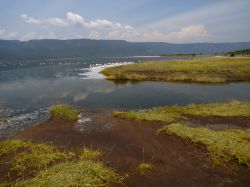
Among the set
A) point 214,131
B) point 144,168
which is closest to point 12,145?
point 144,168

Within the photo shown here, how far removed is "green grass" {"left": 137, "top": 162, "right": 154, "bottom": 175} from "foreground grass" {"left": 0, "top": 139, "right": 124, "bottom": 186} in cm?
119

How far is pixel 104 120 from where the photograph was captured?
20.8 meters

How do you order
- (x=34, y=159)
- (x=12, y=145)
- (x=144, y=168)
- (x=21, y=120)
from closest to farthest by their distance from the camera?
(x=144, y=168) < (x=34, y=159) < (x=12, y=145) < (x=21, y=120)

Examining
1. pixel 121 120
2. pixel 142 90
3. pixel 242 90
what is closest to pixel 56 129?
pixel 121 120

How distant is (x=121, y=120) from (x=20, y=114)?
38.2 ft

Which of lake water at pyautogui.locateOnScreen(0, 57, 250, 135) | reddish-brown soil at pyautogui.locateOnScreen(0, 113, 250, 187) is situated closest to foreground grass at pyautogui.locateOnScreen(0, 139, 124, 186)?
reddish-brown soil at pyautogui.locateOnScreen(0, 113, 250, 187)

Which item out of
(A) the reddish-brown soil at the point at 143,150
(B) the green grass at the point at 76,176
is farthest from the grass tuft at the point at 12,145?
(B) the green grass at the point at 76,176

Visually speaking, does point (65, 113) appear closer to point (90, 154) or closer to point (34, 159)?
point (34, 159)

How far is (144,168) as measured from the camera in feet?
38.1

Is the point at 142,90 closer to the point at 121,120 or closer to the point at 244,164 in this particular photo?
the point at 121,120

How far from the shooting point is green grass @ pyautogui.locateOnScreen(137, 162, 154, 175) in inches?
446

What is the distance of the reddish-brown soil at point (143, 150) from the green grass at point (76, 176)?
0.90 m

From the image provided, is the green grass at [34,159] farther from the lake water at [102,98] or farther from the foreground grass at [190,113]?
the foreground grass at [190,113]

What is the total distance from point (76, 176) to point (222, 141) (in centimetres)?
908
